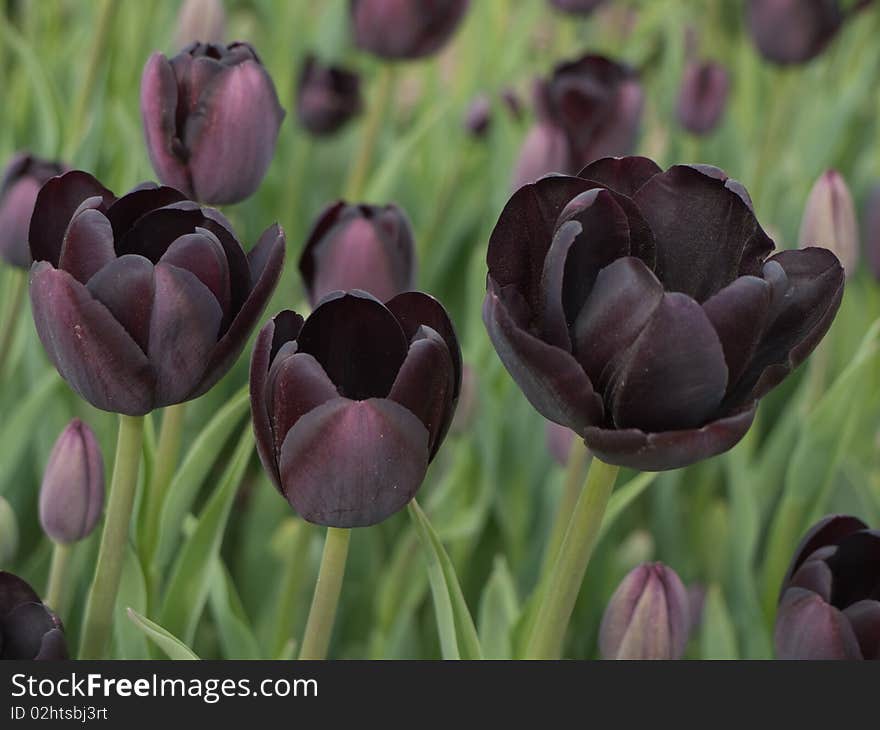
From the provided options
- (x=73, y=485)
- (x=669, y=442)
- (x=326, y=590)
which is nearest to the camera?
(x=669, y=442)

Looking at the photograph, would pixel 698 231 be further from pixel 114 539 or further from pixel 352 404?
pixel 114 539

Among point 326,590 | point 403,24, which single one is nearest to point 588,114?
point 403,24

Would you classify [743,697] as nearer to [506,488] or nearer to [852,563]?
[852,563]

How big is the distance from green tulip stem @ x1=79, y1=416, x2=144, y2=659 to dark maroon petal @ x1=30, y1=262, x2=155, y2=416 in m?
0.04

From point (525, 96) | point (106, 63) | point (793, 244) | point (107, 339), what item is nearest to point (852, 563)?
point (107, 339)

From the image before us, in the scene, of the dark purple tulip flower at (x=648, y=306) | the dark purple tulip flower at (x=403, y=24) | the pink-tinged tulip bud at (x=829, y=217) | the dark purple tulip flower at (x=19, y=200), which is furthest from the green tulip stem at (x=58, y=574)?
the dark purple tulip flower at (x=403, y=24)

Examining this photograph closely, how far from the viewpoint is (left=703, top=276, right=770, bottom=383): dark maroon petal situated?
0.46 m

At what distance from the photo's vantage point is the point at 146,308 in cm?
52

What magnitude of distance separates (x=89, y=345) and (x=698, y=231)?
26cm

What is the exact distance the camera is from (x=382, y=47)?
46.8 inches

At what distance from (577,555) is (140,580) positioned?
0.28 metres

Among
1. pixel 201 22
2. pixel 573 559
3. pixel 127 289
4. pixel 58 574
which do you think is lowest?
pixel 58 574

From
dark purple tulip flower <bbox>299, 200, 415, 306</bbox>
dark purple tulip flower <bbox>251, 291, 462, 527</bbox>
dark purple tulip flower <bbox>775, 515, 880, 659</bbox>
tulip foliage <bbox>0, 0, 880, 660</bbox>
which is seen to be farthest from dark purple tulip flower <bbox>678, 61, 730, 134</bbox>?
dark purple tulip flower <bbox>251, 291, 462, 527</bbox>

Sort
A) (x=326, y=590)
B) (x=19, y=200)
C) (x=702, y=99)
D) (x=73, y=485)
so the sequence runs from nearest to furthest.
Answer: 1. (x=326, y=590)
2. (x=73, y=485)
3. (x=19, y=200)
4. (x=702, y=99)
